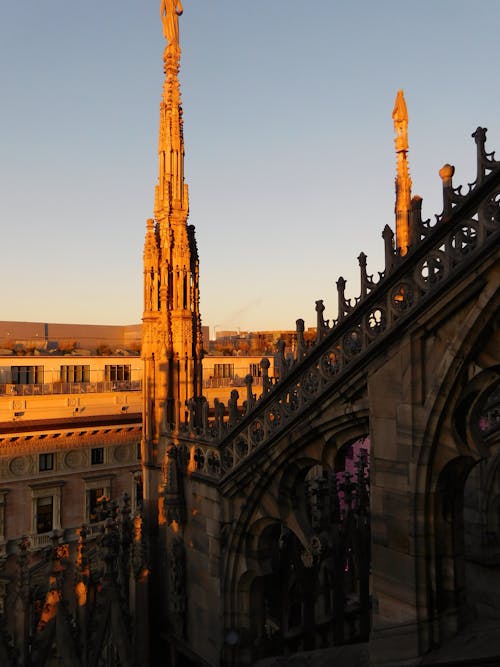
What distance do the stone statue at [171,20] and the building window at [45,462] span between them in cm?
2632

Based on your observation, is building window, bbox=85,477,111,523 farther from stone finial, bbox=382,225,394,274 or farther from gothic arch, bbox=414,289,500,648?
stone finial, bbox=382,225,394,274

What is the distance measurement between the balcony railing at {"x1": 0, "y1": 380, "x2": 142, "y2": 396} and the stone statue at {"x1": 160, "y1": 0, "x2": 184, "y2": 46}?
25433 millimetres

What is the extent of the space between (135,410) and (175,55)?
27046 mm

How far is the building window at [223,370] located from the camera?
45.9m

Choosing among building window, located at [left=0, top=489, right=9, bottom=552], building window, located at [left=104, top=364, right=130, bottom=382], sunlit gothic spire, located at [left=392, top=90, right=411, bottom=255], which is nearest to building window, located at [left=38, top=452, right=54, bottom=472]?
building window, located at [left=0, top=489, right=9, bottom=552]

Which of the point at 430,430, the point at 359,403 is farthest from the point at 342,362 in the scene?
the point at 430,430

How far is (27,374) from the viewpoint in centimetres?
3712

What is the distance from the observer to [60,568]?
9.80 metres

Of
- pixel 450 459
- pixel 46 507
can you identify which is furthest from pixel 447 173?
pixel 46 507

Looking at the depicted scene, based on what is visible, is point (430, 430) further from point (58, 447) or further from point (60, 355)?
point (60, 355)

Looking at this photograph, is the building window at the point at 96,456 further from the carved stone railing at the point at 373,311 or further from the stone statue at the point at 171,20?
the stone statue at the point at 171,20

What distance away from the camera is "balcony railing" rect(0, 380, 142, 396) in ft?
112

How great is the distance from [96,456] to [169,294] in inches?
997

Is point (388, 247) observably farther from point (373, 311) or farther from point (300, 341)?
point (300, 341)
